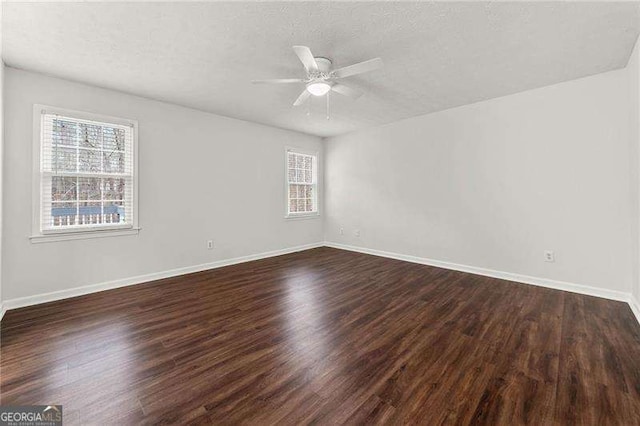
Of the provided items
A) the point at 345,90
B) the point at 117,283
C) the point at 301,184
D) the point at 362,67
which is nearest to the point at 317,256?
the point at 301,184

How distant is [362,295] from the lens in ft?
10.4

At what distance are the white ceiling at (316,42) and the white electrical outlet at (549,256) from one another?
2148 millimetres

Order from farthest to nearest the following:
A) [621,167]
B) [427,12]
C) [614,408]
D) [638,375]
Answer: [621,167] < [427,12] < [638,375] < [614,408]

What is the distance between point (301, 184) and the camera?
596 centimetres

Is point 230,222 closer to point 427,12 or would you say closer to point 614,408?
point 427,12

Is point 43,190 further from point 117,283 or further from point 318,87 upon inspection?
point 318,87

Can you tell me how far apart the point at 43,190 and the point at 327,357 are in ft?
11.8

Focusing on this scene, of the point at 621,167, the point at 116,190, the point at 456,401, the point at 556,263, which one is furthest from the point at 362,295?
the point at 116,190

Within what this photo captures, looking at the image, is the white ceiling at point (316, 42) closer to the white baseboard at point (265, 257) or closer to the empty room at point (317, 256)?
the empty room at point (317, 256)

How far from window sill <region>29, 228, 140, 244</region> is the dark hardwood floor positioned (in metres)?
0.73

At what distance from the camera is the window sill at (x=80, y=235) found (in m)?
2.97

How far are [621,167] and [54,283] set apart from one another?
6.60 m

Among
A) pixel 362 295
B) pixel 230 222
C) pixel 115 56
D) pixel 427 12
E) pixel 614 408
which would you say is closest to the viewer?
pixel 614 408

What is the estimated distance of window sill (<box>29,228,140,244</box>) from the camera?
117 inches
